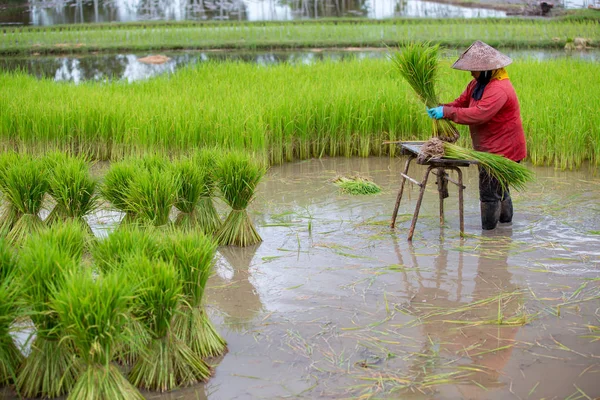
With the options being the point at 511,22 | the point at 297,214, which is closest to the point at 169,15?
the point at 511,22

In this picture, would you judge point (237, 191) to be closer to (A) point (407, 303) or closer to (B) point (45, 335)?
(A) point (407, 303)

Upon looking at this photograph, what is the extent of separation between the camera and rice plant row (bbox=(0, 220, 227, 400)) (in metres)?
2.82

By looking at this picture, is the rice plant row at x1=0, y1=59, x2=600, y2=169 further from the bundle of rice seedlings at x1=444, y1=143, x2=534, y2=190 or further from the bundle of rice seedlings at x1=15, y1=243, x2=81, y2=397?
the bundle of rice seedlings at x1=15, y1=243, x2=81, y2=397

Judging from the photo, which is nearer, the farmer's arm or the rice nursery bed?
the farmer's arm

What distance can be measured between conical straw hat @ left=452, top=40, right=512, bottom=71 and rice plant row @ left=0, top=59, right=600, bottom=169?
4.06 feet

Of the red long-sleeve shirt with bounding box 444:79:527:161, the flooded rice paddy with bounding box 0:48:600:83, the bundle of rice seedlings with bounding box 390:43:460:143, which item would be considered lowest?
the red long-sleeve shirt with bounding box 444:79:527:161

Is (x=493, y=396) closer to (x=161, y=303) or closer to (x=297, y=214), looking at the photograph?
(x=161, y=303)

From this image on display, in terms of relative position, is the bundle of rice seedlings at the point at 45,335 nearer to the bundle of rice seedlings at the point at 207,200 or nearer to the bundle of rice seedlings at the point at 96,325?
the bundle of rice seedlings at the point at 96,325

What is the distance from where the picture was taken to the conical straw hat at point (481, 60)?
4.89 metres

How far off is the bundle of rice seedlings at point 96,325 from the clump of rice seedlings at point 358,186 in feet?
11.3

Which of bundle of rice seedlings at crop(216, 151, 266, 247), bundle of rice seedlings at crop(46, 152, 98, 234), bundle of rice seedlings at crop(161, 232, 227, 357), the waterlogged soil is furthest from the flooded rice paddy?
bundle of rice seedlings at crop(161, 232, 227, 357)

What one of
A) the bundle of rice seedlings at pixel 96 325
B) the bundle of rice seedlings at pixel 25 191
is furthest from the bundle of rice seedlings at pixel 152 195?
the bundle of rice seedlings at pixel 96 325

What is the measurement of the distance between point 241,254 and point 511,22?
52.8 feet

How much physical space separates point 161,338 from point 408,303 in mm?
1410
